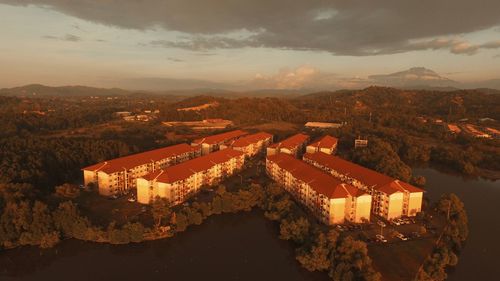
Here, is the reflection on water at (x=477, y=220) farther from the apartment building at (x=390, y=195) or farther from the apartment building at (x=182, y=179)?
the apartment building at (x=182, y=179)

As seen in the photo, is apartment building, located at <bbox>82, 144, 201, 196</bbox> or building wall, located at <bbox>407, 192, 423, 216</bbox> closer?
building wall, located at <bbox>407, 192, 423, 216</bbox>

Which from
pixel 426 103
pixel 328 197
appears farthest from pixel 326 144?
pixel 426 103

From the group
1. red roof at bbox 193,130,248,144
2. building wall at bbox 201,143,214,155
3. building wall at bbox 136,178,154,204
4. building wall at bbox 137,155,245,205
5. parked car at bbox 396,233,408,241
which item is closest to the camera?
parked car at bbox 396,233,408,241

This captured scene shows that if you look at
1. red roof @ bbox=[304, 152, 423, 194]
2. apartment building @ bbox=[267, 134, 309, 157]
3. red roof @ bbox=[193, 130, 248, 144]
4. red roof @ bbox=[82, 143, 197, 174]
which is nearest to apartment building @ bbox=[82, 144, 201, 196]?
red roof @ bbox=[82, 143, 197, 174]

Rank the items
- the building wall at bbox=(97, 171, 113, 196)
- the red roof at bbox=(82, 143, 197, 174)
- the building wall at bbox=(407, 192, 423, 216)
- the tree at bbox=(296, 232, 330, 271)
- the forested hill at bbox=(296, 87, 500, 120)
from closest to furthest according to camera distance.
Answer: the tree at bbox=(296, 232, 330, 271), the building wall at bbox=(407, 192, 423, 216), the building wall at bbox=(97, 171, 113, 196), the red roof at bbox=(82, 143, 197, 174), the forested hill at bbox=(296, 87, 500, 120)

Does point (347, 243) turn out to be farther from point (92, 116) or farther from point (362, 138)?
point (92, 116)

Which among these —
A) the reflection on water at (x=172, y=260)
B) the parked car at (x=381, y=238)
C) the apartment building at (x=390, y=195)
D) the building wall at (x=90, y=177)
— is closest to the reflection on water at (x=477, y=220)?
the parked car at (x=381, y=238)

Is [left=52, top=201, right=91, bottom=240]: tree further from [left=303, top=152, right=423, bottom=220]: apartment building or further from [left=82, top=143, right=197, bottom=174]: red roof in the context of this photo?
[left=303, top=152, right=423, bottom=220]: apartment building

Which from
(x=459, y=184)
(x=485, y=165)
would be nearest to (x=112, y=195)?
(x=459, y=184)
